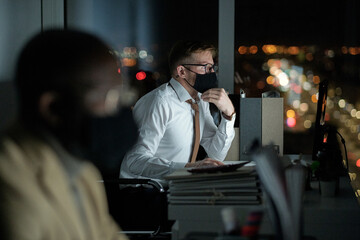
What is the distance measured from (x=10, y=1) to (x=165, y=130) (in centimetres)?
145

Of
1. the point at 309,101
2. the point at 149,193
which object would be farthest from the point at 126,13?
the point at 149,193

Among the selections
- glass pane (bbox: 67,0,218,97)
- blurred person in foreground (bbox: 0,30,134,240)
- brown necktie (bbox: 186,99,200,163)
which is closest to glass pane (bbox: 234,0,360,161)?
glass pane (bbox: 67,0,218,97)

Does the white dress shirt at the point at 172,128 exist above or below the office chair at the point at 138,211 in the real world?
above

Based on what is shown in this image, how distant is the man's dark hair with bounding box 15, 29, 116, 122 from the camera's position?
0.76 metres

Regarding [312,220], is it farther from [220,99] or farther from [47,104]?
[220,99]

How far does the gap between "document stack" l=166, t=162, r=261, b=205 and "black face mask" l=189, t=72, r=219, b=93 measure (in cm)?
153

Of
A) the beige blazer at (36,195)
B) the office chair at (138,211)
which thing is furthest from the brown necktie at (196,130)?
the beige blazer at (36,195)

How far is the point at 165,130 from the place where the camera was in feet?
9.91

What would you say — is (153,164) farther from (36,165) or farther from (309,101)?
(309,101)

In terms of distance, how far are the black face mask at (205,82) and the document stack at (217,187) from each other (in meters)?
1.53

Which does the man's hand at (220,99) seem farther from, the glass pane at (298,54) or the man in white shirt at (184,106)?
the glass pane at (298,54)

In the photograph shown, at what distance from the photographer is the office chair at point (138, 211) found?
102 inches

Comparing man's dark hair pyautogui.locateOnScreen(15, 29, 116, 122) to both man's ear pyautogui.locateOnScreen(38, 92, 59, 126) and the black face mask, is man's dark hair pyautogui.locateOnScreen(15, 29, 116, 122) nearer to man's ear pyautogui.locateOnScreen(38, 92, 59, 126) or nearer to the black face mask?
man's ear pyautogui.locateOnScreen(38, 92, 59, 126)

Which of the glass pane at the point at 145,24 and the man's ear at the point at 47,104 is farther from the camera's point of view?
the glass pane at the point at 145,24
